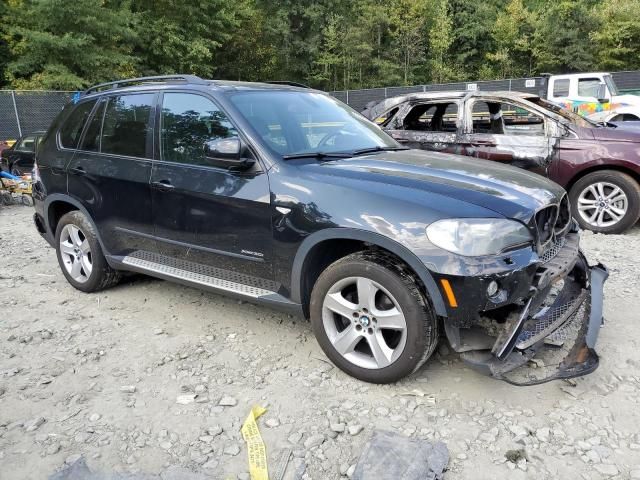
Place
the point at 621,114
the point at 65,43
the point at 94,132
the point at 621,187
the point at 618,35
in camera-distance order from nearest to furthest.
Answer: the point at 94,132, the point at 621,187, the point at 621,114, the point at 65,43, the point at 618,35

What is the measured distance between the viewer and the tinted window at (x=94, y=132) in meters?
4.49

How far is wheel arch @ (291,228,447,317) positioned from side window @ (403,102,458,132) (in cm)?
455

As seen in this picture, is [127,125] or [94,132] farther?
[94,132]

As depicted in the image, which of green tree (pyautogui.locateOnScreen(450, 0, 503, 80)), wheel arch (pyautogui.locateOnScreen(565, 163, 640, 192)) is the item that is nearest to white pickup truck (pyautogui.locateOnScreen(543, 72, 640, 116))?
wheel arch (pyautogui.locateOnScreen(565, 163, 640, 192))

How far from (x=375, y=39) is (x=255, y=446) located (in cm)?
4051

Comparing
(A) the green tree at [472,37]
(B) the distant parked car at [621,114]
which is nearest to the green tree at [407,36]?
(A) the green tree at [472,37]

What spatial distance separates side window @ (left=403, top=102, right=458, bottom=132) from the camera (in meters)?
7.24

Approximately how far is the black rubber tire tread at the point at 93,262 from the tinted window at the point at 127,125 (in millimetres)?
703

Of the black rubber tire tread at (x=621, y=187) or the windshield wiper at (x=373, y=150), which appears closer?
the windshield wiper at (x=373, y=150)

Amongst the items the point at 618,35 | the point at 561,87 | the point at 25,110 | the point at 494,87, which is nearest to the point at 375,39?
the point at 618,35

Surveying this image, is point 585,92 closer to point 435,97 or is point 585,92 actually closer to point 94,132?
point 435,97

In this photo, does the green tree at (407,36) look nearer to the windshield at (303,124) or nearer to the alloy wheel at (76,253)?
the windshield at (303,124)

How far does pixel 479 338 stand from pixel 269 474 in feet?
4.36

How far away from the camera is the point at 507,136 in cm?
664
